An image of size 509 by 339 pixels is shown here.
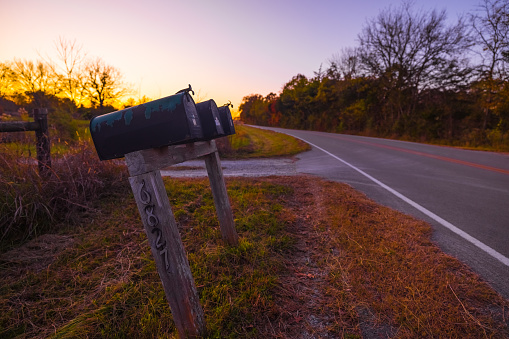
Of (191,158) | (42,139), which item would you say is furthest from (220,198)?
(42,139)

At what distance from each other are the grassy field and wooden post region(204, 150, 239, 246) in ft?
0.51

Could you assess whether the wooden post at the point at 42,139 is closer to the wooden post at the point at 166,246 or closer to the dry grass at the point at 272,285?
the dry grass at the point at 272,285

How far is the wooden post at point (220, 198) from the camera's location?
107 inches

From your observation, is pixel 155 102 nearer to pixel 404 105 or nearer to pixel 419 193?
pixel 419 193

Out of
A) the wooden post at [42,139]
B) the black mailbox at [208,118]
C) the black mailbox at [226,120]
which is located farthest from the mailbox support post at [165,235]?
the wooden post at [42,139]

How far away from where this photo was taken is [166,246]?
4.90 feet

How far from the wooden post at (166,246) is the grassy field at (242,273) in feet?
0.95

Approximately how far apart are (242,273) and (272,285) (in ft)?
1.05

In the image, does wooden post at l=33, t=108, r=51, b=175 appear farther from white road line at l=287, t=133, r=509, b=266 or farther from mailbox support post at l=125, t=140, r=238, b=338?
white road line at l=287, t=133, r=509, b=266

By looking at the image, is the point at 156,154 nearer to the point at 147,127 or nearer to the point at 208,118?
the point at 147,127

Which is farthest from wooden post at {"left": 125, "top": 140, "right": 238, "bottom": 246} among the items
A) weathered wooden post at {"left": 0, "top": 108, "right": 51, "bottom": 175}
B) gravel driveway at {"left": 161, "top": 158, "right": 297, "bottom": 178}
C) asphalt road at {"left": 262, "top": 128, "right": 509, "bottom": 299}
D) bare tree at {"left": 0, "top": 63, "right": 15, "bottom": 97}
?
bare tree at {"left": 0, "top": 63, "right": 15, "bottom": 97}

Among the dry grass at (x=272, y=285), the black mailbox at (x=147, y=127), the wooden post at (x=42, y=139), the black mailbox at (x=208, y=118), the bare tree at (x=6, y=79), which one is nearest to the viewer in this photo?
the black mailbox at (x=147, y=127)

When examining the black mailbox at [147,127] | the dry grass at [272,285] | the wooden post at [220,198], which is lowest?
the dry grass at [272,285]

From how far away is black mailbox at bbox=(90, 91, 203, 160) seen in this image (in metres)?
1.43
